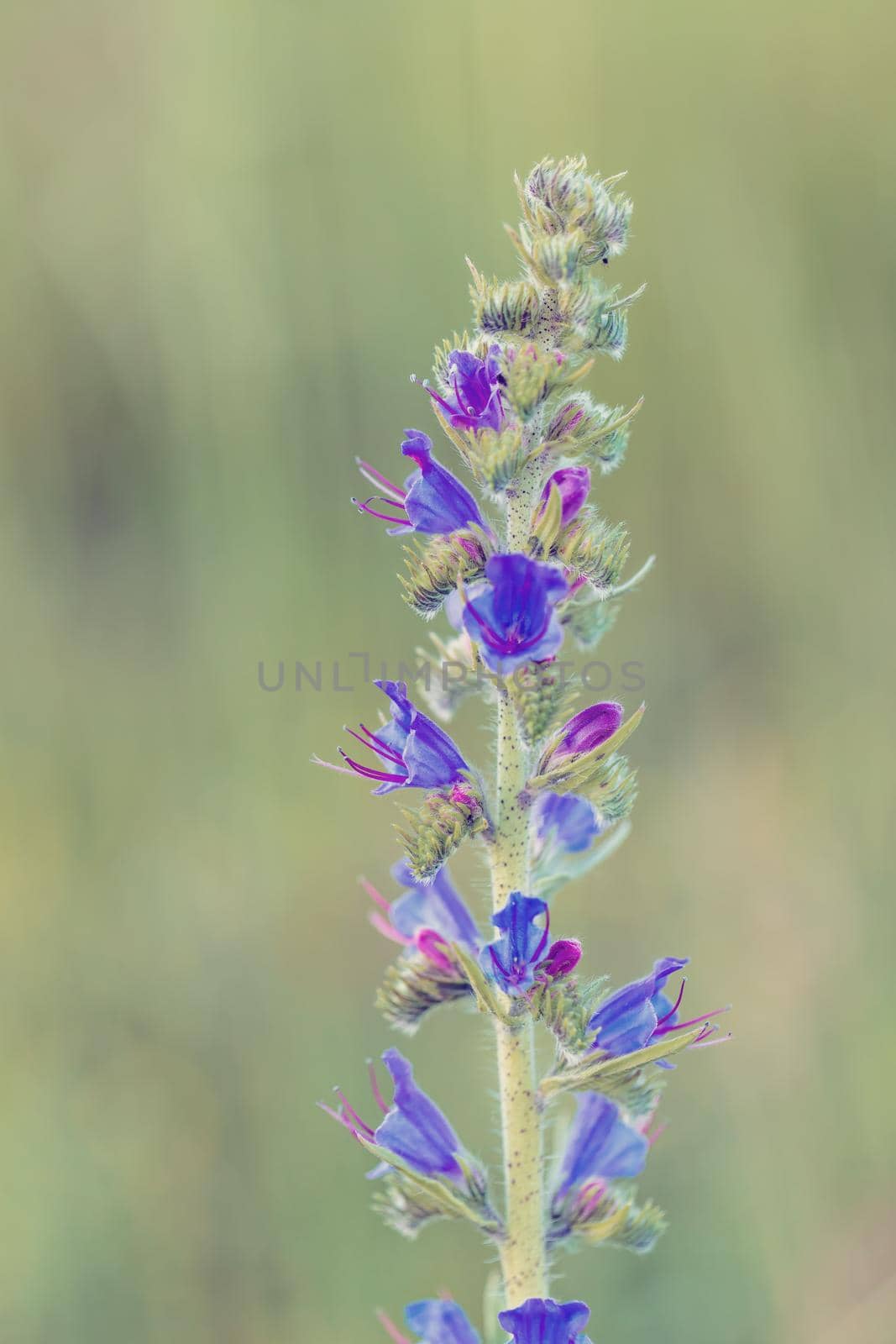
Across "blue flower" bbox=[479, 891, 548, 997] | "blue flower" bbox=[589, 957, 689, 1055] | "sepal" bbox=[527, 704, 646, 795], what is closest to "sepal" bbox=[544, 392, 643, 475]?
"sepal" bbox=[527, 704, 646, 795]

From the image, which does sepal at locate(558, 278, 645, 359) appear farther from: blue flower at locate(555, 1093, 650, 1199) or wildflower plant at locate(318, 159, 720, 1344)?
blue flower at locate(555, 1093, 650, 1199)

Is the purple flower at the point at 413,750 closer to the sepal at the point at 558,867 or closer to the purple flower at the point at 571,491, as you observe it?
the sepal at the point at 558,867

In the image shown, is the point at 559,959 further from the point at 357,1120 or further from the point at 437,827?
the point at 357,1120

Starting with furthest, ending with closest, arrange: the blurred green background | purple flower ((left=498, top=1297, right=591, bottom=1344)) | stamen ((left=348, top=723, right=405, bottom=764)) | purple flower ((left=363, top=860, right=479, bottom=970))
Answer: the blurred green background < purple flower ((left=363, top=860, right=479, bottom=970)) < stamen ((left=348, top=723, right=405, bottom=764)) < purple flower ((left=498, top=1297, right=591, bottom=1344))

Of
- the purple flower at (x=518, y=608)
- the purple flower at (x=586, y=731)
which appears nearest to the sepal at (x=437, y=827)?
the purple flower at (x=586, y=731)

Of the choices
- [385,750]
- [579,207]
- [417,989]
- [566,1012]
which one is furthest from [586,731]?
[579,207]

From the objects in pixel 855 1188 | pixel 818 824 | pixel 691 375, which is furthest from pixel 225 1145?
pixel 691 375
